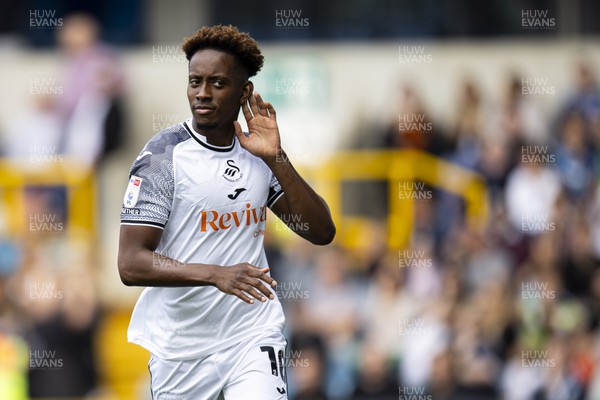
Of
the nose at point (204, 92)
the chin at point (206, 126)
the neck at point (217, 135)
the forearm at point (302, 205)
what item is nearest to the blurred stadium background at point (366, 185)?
the forearm at point (302, 205)

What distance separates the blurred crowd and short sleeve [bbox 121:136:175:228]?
205 inches

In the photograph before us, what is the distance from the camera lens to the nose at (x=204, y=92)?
19.4ft

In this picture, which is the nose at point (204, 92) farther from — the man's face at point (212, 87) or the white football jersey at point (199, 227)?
the white football jersey at point (199, 227)

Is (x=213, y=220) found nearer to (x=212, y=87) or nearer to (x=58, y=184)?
(x=212, y=87)

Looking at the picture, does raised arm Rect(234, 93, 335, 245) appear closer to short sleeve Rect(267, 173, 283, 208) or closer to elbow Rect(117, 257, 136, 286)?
short sleeve Rect(267, 173, 283, 208)

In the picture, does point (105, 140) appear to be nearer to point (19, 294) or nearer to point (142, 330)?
point (19, 294)

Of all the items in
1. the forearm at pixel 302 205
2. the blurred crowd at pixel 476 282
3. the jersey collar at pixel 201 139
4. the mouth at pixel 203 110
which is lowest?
the blurred crowd at pixel 476 282

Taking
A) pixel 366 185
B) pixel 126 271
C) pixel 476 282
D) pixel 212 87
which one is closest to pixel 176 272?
pixel 126 271

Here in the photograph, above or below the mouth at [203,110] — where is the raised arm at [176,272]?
below

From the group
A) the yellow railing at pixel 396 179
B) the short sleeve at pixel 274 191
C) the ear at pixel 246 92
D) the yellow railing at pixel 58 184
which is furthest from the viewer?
the yellow railing at pixel 58 184

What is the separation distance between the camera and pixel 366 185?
13.9 m

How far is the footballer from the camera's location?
5922mm

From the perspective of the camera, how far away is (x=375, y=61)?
1457 centimetres

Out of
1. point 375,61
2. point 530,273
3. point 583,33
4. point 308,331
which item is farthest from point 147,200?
point 583,33
